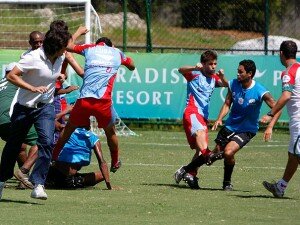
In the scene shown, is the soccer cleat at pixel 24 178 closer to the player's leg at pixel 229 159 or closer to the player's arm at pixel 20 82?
the player's arm at pixel 20 82

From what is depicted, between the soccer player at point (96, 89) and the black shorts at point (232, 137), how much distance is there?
1412 mm

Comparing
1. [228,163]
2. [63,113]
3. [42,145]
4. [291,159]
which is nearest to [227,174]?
[228,163]

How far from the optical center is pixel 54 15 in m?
25.3

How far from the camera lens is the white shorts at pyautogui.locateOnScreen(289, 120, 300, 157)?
12.5 m

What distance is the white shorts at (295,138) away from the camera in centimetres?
1247

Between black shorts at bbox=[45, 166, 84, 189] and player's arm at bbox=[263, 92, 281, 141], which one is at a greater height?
player's arm at bbox=[263, 92, 281, 141]

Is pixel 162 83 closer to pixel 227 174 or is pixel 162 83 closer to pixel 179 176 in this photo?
pixel 179 176

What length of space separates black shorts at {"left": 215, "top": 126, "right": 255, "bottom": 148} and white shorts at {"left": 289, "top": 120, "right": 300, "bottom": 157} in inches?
54.4

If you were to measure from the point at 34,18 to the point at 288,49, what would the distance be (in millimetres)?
13306

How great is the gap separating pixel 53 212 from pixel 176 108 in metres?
12.0

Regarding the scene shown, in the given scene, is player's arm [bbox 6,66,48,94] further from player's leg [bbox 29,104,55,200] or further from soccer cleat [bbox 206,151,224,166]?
soccer cleat [bbox 206,151,224,166]

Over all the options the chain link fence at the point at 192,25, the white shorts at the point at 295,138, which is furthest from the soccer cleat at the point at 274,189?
the chain link fence at the point at 192,25

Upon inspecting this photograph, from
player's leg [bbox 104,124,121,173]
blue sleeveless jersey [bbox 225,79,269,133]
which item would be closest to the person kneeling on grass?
player's leg [bbox 104,124,121,173]

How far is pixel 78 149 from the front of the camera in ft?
44.4
